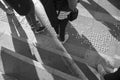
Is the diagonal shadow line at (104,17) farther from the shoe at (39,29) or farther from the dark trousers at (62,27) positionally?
the shoe at (39,29)

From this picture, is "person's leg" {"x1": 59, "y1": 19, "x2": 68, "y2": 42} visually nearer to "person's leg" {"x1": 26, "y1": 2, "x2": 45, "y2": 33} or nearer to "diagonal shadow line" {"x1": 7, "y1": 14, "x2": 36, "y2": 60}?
"person's leg" {"x1": 26, "y1": 2, "x2": 45, "y2": 33}

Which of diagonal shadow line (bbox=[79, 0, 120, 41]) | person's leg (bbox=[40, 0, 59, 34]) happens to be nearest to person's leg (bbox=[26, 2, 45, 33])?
person's leg (bbox=[40, 0, 59, 34])

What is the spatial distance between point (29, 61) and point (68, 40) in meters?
0.96

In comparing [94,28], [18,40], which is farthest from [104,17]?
[18,40]

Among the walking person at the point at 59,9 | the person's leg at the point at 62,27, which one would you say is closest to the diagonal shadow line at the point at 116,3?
the person's leg at the point at 62,27

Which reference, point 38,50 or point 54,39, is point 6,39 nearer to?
point 38,50

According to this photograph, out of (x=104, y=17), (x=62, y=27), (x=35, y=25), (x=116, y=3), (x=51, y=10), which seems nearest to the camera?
(x=51, y=10)

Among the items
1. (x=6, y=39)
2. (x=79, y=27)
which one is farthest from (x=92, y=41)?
(x=6, y=39)

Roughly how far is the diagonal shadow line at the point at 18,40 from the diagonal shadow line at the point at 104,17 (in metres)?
1.75

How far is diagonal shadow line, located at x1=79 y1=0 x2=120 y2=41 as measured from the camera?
3.82 metres

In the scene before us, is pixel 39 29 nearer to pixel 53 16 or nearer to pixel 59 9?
pixel 53 16

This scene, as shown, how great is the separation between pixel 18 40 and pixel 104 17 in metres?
2.11

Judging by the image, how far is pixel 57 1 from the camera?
8.84 ft

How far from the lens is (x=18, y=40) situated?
12.4ft
